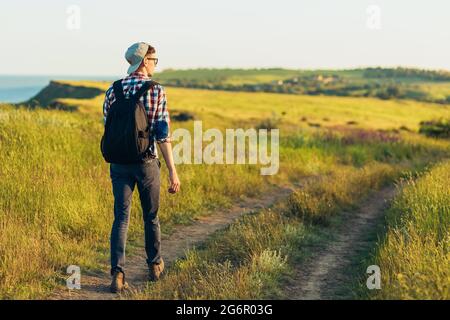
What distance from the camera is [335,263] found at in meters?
7.00

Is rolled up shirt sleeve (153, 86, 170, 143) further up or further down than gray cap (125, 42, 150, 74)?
further down

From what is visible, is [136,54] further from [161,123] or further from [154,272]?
[154,272]

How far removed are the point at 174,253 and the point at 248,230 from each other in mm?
1045

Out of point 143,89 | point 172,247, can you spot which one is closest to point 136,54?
point 143,89

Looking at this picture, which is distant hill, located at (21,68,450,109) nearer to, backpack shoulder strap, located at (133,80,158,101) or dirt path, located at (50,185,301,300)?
dirt path, located at (50,185,301,300)

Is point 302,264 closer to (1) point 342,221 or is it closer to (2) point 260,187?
(1) point 342,221

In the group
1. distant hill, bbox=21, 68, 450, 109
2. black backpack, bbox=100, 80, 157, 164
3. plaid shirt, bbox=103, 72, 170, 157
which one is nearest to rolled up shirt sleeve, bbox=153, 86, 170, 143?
plaid shirt, bbox=103, 72, 170, 157

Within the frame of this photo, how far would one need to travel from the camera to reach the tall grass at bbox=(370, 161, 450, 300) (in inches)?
191

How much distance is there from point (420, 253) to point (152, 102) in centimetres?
311

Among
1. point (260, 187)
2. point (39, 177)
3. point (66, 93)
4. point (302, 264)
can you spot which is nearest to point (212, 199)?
point (260, 187)

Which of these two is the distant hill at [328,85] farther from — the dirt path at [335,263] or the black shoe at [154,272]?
the black shoe at [154,272]

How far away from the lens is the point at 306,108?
5675 centimetres

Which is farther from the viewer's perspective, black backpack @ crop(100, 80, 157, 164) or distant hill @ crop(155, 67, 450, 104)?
distant hill @ crop(155, 67, 450, 104)

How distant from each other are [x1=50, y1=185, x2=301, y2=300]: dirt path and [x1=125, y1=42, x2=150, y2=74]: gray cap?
2304 millimetres
